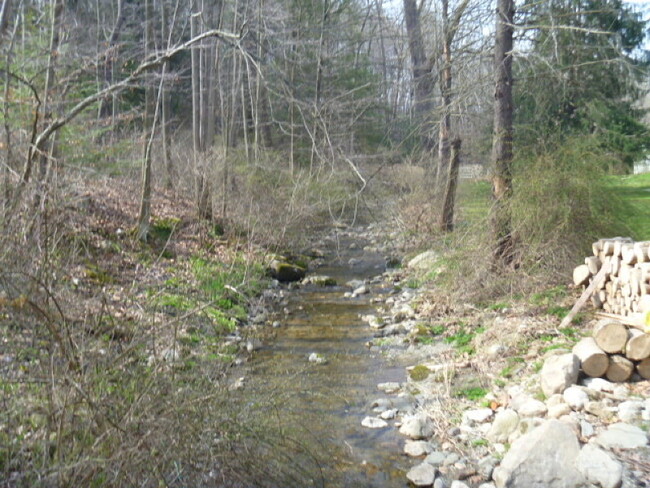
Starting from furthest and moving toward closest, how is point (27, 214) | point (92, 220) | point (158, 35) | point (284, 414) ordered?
point (158, 35) → point (92, 220) → point (284, 414) → point (27, 214)

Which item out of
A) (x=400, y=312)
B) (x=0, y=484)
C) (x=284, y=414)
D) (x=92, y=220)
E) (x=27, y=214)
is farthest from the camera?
(x=92, y=220)

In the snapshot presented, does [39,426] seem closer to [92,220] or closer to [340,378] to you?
[340,378]

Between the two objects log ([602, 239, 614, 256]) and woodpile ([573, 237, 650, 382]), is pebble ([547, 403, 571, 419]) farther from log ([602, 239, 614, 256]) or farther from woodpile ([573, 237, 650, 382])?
log ([602, 239, 614, 256])

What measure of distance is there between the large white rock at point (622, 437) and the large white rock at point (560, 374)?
871 millimetres

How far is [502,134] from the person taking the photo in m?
10.8

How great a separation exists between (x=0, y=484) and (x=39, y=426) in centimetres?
45

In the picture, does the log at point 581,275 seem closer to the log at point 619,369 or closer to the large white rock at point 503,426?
the log at point 619,369

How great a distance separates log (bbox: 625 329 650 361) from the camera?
641cm

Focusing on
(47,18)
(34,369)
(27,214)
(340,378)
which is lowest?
(340,378)

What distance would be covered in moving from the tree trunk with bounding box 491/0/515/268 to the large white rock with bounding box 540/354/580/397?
402 cm

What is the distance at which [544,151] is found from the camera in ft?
35.0

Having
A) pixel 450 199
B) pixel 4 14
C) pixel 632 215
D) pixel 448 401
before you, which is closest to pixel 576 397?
pixel 448 401

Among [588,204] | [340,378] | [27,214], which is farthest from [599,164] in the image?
[27,214]

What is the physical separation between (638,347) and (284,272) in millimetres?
9140
